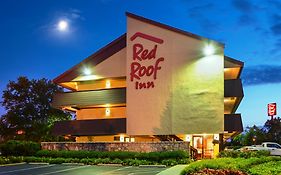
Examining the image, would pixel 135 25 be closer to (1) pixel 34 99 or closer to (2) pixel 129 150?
(2) pixel 129 150

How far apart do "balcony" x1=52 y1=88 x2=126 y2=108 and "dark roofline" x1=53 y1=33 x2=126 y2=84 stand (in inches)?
62.1

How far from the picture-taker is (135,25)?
32844mm

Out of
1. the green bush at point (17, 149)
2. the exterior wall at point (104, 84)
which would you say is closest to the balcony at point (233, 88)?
the exterior wall at point (104, 84)

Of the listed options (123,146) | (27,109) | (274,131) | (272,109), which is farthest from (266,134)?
(123,146)

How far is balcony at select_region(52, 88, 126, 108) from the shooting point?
32.9 metres

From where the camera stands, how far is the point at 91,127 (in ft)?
109

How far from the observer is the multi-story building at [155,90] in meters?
29.1

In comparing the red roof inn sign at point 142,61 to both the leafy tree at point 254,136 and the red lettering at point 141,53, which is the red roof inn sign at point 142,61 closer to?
the red lettering at point 141,53

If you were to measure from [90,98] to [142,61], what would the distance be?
561 centimetres

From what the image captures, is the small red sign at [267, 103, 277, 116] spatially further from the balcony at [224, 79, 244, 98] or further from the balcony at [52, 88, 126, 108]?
the balcony at [52, 88, 126, 108]

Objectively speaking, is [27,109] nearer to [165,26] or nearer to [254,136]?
[165,26]

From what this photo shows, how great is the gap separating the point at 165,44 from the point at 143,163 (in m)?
10.7

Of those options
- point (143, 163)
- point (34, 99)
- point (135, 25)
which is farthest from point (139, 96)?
point (34, 99)

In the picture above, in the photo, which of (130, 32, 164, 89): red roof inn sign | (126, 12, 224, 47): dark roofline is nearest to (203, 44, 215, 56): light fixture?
(126, 12, 224, 47): dark roofline
